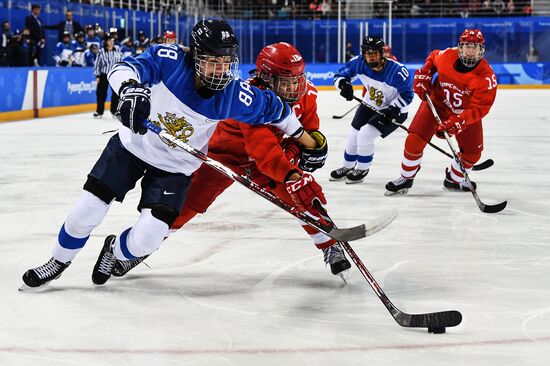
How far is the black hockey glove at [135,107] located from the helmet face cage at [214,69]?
227 mm

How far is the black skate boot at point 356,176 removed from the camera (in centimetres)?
594

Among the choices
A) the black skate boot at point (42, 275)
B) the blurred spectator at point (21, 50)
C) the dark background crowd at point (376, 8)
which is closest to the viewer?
the black skate boot at point (42, 275)

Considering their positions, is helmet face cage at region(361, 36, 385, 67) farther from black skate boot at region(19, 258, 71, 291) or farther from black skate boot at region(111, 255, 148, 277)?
black skate boot at region(19, 258, 71, 291)

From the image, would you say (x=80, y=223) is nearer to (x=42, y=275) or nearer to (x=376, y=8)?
(x=42, y=275)

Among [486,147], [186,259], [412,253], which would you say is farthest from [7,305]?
[486,147]

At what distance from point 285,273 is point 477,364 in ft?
3.91

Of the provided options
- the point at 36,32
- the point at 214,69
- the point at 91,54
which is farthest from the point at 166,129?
the point at 91,54

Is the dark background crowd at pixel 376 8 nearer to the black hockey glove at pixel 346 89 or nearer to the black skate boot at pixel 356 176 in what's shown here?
the black hockey glove at pixel 346 89

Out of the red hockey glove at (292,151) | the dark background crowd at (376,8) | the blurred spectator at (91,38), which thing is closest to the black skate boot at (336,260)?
the red hockey glove at (292,151)

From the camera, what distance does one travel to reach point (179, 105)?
9.18 ft

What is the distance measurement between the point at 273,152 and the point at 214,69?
44 cm

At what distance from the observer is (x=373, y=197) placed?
17.6 ft

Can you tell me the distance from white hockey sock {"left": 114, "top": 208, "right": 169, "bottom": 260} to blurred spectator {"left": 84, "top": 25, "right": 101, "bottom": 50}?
1167 cm

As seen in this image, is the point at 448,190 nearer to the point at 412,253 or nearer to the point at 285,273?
the point at 412,253
